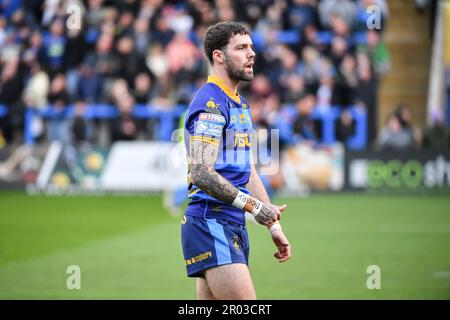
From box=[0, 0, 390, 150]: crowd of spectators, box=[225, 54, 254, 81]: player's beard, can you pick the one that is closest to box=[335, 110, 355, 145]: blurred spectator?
box=[0, 0, 390, 150]: crowd of spectators

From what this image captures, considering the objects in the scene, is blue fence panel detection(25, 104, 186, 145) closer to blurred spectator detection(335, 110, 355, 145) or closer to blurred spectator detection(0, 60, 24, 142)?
blurred spectator detection(0, 60, 24, 142)

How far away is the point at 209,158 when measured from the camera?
Answer: 18.0ft

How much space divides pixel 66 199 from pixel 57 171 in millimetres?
1650

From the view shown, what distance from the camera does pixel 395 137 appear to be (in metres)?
22.4

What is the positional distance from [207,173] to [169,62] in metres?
18.7

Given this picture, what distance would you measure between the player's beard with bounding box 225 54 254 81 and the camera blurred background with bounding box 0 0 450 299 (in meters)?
9.15

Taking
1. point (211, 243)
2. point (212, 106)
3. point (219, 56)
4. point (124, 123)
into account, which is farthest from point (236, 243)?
point (124, 123)

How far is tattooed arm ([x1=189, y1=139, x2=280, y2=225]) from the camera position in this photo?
5480 mm

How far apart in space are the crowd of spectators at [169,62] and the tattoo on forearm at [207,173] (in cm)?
1657

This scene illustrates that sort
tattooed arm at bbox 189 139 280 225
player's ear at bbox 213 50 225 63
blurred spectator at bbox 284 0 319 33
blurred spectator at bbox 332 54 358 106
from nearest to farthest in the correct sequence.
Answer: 1. tattooed arm at bbox 189 139 280 225
2. player's ear at bbox 213 50 225 63
3. blurred spectator at bbox 332 54 358 106
4. blurred spectator at bbox 284 0 319 33

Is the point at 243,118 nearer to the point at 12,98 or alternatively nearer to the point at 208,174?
the point at 208,174
